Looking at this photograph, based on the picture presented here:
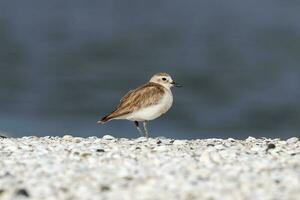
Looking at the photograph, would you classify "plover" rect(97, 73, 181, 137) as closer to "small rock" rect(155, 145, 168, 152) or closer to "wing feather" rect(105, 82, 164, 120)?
"wing feather" rect(105, 82, 164, 120)

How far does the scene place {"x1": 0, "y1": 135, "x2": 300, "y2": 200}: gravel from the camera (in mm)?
10195

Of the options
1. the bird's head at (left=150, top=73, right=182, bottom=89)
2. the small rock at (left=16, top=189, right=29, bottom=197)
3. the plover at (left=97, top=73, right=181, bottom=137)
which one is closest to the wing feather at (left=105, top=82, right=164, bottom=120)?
the plover at (left=97, top=73, right=181, bottom=137)

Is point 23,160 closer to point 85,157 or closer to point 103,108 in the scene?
point 85,157

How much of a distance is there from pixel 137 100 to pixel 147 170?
5.06 m

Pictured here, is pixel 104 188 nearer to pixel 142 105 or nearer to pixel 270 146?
pixel 270 146

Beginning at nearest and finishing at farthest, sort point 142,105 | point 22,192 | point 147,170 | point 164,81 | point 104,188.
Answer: point 22,192 → point 104,188 → point 147,170 → point 142,105 → point 164,81

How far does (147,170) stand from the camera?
11375mm

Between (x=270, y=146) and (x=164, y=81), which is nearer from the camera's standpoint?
(x=270, y=146)

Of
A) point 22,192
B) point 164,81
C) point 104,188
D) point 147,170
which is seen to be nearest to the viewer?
point 22,192

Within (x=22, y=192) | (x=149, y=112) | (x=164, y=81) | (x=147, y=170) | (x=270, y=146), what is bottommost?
(x=22, y=192)

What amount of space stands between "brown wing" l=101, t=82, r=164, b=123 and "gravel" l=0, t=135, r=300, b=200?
1931 mm

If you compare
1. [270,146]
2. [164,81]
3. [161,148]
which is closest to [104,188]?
[161,148]

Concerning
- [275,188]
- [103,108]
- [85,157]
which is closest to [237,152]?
[85,157]

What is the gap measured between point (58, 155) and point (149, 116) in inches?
156
